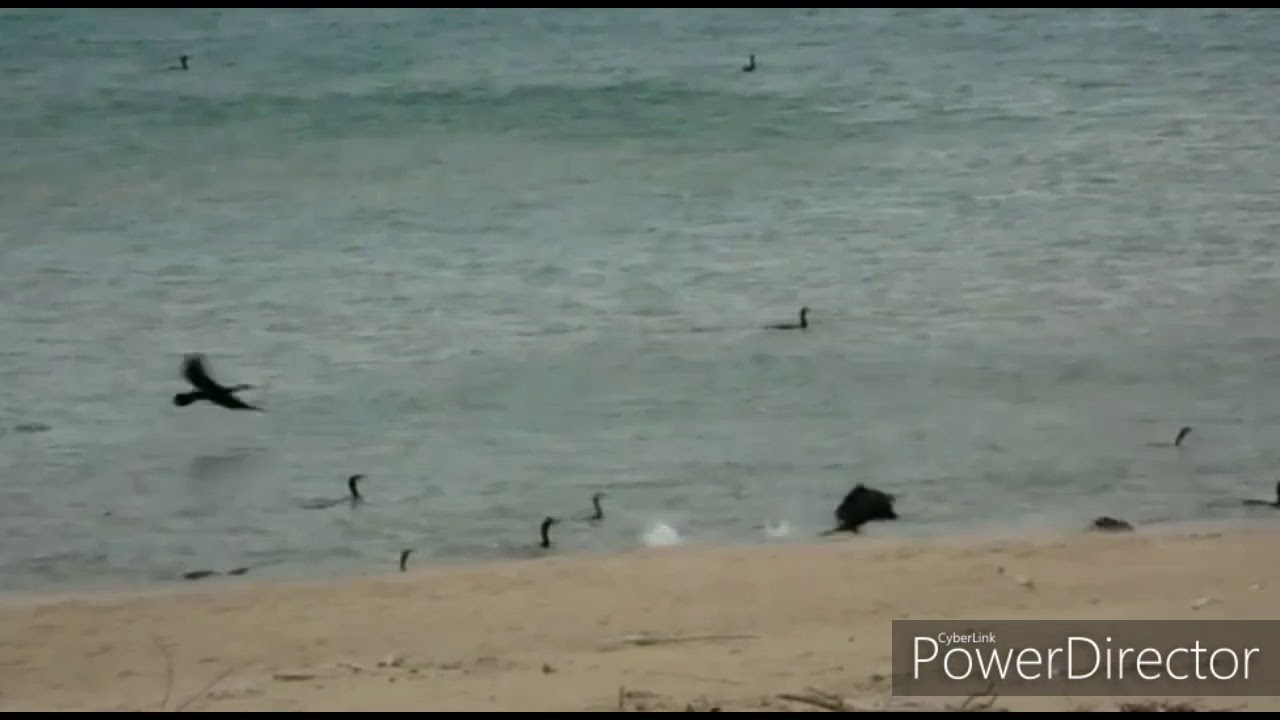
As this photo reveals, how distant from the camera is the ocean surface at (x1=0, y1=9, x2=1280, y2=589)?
9.34 meters

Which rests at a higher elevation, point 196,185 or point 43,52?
point 43,52

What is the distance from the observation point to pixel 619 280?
1523 cm

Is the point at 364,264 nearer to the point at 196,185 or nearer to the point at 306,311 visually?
A: the point at 306,311

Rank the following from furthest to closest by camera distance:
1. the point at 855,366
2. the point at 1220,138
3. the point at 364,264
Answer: the point at 1220,138, the point at 364,264, the point at 855,366

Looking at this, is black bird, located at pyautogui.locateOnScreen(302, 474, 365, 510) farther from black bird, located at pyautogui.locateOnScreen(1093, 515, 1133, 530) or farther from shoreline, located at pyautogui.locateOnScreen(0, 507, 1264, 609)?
black bird, located at pyautogui.locateOnScreen(1093, 515, 1133, 530)

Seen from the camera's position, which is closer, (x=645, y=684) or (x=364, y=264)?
(x=645, y=684)

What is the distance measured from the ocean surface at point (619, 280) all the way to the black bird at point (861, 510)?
0.41ft

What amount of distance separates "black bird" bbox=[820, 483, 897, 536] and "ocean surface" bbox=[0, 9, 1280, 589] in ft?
0.41

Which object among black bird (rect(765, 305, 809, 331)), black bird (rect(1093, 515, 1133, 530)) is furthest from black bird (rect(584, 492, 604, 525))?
black bird (rect(765, 305, 809, 331))

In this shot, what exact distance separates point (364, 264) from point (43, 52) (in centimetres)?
1358

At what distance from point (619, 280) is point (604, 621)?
327 inches

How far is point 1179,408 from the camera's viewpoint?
10.8 m

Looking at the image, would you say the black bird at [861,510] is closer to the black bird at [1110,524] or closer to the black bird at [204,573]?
the black bird at [1110,524]

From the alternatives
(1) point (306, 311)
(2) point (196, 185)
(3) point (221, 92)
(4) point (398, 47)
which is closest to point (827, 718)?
(1) point (306, 311)
